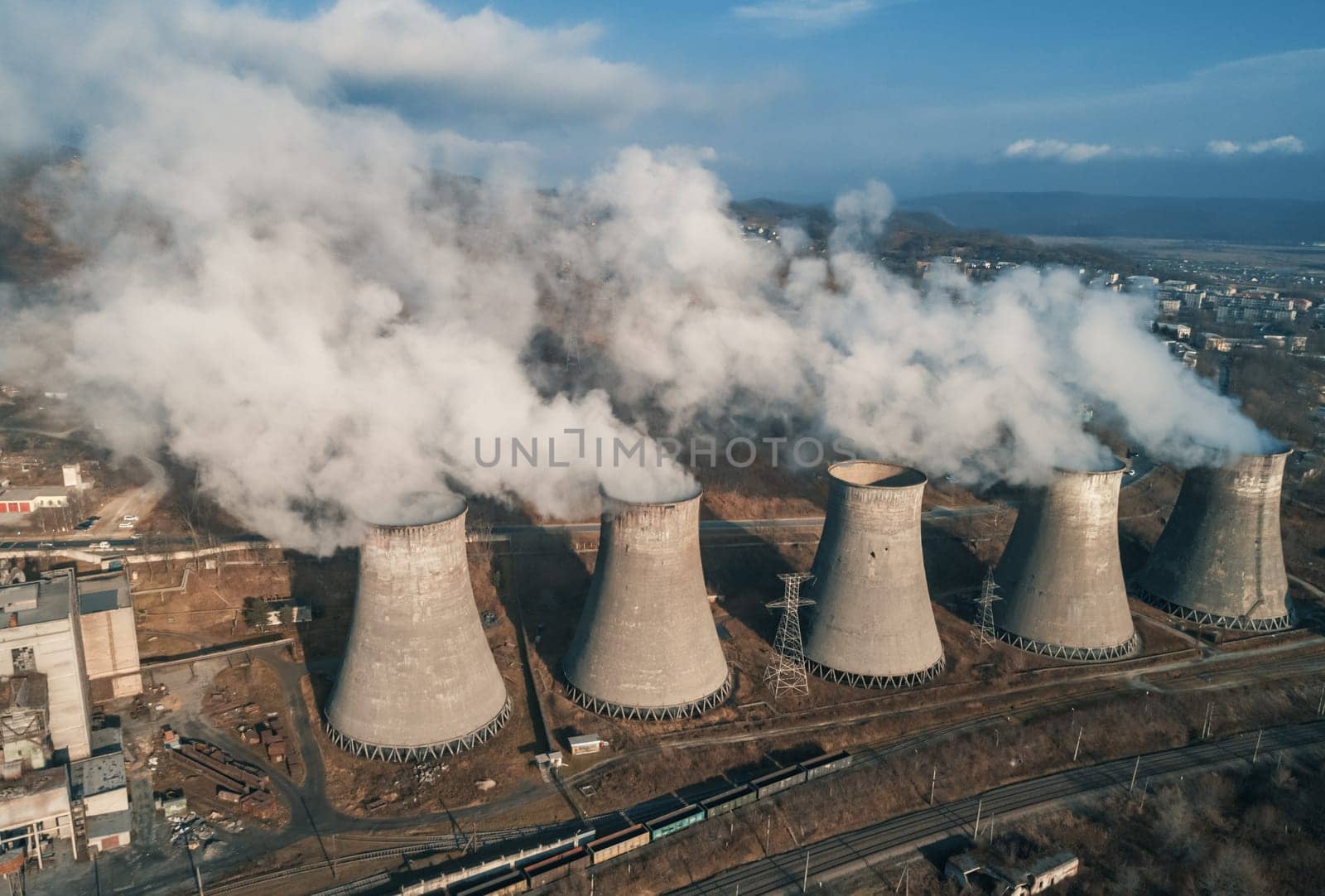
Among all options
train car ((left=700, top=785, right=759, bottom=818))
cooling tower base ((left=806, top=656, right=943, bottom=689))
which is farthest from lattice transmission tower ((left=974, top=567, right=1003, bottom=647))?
train car ((left=700, top=785, right=759, bottom=818))

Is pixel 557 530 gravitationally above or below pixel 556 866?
above

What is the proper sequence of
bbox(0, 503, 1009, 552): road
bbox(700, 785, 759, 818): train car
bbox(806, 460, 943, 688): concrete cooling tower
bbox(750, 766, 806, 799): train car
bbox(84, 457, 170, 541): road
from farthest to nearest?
bbox(84, 457, 170, 541): road < bbox(0, 503, 1009, 552): road < bbox(806, 460, 943, 688): concrete cooling tower < bbox(750, 766, 806, 799): train car < bbox(700, 785, 759, 818): train car

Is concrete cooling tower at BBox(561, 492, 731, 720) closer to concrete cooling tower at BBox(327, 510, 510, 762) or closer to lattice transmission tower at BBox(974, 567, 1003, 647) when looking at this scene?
concrete cooling tower at BBox(327, 510, 510, 762)

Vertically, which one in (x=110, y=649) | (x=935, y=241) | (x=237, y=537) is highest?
(x=935, y=241)

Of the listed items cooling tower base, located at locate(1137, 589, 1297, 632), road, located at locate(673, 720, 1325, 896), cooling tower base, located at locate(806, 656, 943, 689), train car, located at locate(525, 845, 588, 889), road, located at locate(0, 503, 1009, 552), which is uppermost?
road, located at locate(0, 503, 1009, 552)

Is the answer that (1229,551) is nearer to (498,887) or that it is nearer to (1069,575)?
(1069,575)

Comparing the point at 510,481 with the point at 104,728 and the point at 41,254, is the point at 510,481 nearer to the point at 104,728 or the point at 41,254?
the point at 104,728

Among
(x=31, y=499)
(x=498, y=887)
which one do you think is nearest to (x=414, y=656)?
(x=498, y=887)
